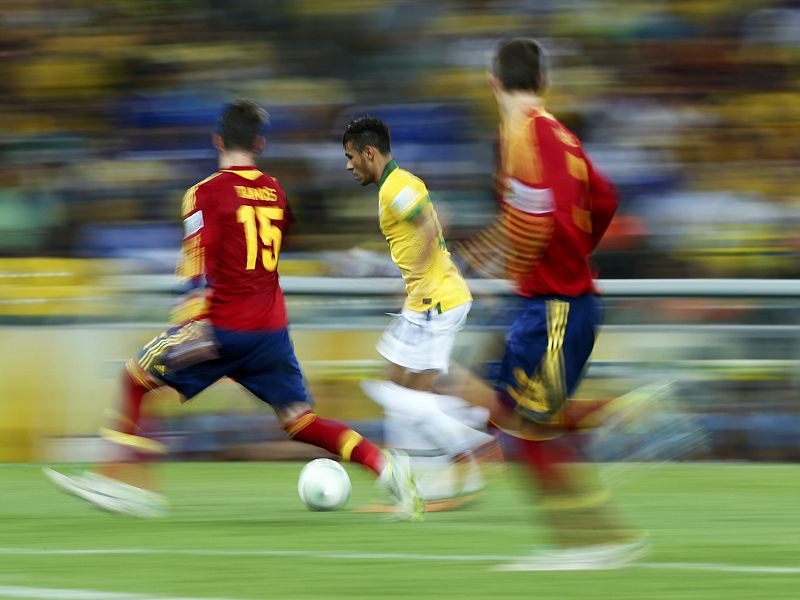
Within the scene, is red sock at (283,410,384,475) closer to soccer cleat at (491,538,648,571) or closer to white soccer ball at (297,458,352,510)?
white soccer ball at (297,458,352,510)

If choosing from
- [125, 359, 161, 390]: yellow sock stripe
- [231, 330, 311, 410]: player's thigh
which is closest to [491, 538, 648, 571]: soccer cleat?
[231, 330, 311, 410]: player's thigh

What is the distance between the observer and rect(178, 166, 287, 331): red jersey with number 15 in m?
6.68

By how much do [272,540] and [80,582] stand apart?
1.23m

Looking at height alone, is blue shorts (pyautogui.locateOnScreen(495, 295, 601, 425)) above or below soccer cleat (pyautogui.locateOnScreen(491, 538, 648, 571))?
above

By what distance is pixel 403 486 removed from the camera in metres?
6.68

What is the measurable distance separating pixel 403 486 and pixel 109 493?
126cm

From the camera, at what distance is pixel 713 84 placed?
477 inches

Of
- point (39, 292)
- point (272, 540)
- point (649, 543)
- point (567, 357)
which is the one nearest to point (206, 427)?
point (39, 292)

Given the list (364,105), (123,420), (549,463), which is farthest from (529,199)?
(364,105)

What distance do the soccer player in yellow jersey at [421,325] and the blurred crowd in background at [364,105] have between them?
3514mm

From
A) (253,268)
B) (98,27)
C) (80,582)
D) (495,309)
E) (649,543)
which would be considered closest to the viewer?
(80,582)

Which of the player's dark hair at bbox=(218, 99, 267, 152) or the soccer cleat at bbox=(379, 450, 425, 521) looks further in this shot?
the player's dark hair at bbox=(218, 99, 267, 152)

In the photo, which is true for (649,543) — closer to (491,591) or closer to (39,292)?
(491,591)

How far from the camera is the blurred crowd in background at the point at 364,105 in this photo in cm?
1152
